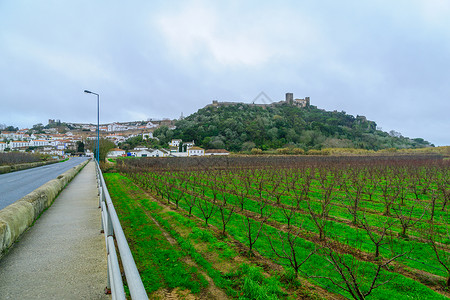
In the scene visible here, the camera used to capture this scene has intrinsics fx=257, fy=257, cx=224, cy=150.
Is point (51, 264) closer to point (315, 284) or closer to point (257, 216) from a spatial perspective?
point (315, 284)

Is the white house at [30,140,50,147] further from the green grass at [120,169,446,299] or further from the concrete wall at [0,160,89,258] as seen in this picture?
the concrete wall at [0,160,89,258]

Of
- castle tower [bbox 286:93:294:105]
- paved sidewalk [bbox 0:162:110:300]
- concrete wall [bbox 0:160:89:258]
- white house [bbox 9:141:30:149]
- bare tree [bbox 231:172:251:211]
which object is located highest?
castle tower [bbox 286:93:294:105]

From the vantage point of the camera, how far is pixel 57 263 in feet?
12.6

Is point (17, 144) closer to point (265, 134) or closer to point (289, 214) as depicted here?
point (265, 134)

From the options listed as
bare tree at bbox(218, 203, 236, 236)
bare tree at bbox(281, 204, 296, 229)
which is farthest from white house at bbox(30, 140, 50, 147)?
bare tree at bbox(281, 204, 296, 229)

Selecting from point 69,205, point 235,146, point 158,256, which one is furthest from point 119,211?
point 235,146

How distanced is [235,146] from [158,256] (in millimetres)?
89567

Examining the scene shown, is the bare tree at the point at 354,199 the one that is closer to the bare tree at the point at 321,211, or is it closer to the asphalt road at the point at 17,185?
the bare tree at the point at 321,211

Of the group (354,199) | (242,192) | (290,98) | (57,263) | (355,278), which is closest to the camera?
(57,263)

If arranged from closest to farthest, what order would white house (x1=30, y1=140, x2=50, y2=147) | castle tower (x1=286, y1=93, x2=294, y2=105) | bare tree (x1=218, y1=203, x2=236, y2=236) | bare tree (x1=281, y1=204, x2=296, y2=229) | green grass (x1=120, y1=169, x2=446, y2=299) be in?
1. green grass (x1=120, y1=169, x2=446, y2=299)
2. bare tree (x1=218, y1=203, x2=236, y2=236)
3. bare tree (x1=281, y1=204, x2=296, y2=229)
4. white house (x1=30, y1=140, x2=50, y2=147)
5. castle tower (x1=286, y1=93, x2=294, y2=105)

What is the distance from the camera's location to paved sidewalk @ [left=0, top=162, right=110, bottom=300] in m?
3.09

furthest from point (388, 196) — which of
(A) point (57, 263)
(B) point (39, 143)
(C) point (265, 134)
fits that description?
(B) point (39, 143)

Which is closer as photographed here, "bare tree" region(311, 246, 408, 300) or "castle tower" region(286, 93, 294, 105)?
"bare tree" region(311, 246, 408, 300)

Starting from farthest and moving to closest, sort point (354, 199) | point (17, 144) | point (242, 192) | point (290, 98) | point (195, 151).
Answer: point (290, 98) < point (17, 144) < point (195, 151) < point (354, 199) < point (242, 192)
